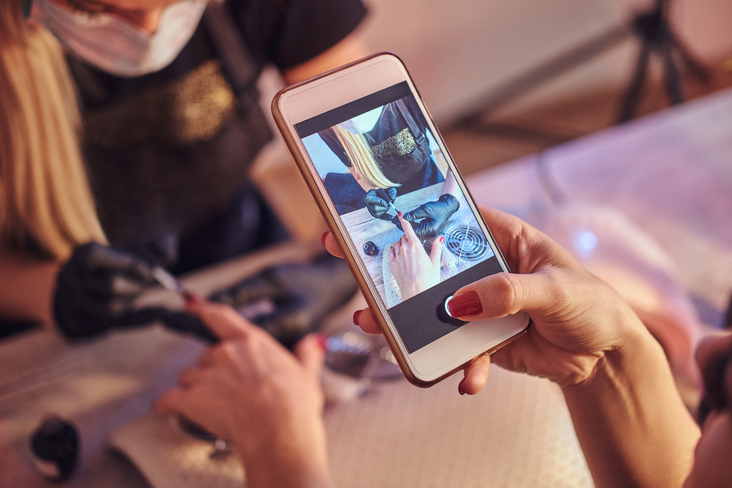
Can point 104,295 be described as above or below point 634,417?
above

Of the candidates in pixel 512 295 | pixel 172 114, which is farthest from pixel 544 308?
pixel 172 114

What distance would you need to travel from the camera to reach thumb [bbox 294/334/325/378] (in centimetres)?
53

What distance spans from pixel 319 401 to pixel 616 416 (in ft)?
0.90

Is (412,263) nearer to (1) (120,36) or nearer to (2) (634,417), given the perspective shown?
(2) (634,417)

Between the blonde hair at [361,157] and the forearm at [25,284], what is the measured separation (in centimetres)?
51

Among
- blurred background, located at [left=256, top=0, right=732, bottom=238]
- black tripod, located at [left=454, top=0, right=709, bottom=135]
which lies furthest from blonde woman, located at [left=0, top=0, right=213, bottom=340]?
black tripod, located at [left=454, top=0, right=709, bottom=135]

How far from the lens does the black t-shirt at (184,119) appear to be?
60 cm

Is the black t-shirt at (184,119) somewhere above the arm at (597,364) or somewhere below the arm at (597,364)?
above

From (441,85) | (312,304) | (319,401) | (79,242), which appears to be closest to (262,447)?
(319,401)

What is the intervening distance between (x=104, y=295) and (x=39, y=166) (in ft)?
0.57

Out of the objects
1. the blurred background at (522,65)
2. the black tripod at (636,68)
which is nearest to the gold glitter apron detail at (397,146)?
the blurred background at (522,65)

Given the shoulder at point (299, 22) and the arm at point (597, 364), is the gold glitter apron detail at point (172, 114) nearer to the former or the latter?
the shoulder at point (299, 22)

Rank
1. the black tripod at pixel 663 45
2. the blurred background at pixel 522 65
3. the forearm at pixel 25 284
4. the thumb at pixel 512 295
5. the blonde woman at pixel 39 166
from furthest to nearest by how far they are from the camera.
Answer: the blurred background at pixel 522 65
the black tripod at pixel 663 45
the forearm at pixel 25 284
the blonde woman at pixel 39 166
the thumb at pixel 512 295

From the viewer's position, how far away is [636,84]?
1.33 m
